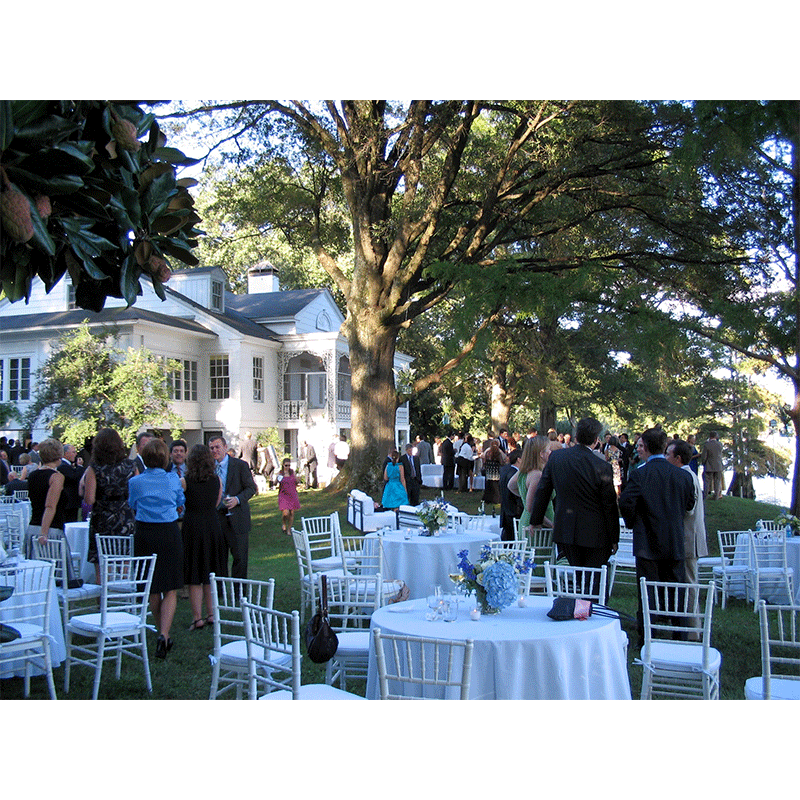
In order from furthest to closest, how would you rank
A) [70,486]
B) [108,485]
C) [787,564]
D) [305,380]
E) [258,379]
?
[305,380] → [258,379] → [70,486] → [787,564] → [108,485]

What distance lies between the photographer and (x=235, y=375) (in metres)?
27.4

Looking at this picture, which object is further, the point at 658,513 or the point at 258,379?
the point at 258,379

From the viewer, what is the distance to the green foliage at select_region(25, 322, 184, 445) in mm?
19453

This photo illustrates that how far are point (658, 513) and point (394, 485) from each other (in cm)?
741

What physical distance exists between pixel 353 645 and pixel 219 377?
23385 mm

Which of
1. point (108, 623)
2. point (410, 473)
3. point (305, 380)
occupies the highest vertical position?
point (305, 380)

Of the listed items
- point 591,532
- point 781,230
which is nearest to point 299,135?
point 781,230

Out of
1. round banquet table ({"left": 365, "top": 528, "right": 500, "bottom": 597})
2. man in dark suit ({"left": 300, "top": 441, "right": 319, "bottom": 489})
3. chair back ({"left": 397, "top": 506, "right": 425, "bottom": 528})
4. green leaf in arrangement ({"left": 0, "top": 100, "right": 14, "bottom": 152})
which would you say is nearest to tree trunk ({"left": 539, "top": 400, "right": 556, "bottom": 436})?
man in dark suit ({"left": 300, "top": 441, "right": 319, "bottom": 489})

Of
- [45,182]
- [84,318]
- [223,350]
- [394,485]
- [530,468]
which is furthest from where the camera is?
[223,350]

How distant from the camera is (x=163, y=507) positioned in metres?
6.78

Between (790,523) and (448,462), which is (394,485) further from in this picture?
(448,462)

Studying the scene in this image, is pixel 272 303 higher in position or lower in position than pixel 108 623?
higher

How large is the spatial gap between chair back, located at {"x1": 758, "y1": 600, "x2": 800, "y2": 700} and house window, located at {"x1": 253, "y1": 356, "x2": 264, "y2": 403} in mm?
22181

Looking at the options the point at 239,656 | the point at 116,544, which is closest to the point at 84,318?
the point at 116,544
